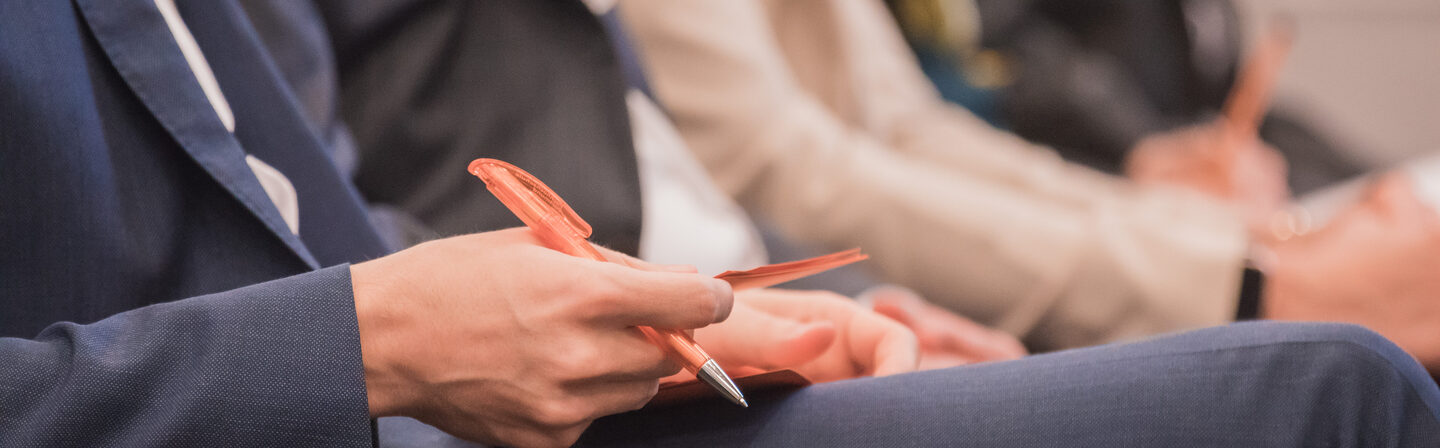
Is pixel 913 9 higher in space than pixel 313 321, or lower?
lower

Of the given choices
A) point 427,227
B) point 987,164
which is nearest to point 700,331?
point 427,227

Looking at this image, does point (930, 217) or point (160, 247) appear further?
point (930, 217)

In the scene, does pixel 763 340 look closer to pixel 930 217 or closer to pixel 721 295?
pixel 721 295

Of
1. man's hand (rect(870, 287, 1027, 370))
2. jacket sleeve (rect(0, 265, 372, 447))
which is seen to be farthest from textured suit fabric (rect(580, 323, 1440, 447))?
man's hand (rect(870, 287, 1027, 370))

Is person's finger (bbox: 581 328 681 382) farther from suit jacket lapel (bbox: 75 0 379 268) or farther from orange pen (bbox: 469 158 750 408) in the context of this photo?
suit jacket lapel (bbox: 75 0 379 268)

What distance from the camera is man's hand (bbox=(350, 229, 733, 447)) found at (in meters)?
0.35

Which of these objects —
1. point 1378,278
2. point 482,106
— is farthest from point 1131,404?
point 1378,278

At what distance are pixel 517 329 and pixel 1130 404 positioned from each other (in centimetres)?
24

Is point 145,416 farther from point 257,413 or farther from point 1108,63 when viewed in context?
point 1108,63

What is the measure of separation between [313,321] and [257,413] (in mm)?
38

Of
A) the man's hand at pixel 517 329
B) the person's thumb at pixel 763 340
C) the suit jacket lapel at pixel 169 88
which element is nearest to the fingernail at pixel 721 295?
the man's hand at pixel 517 329

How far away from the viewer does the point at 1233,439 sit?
391 millimetres

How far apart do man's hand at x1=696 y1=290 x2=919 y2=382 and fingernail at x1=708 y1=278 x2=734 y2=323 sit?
0.28 feet

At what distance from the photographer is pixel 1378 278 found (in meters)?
0.86
